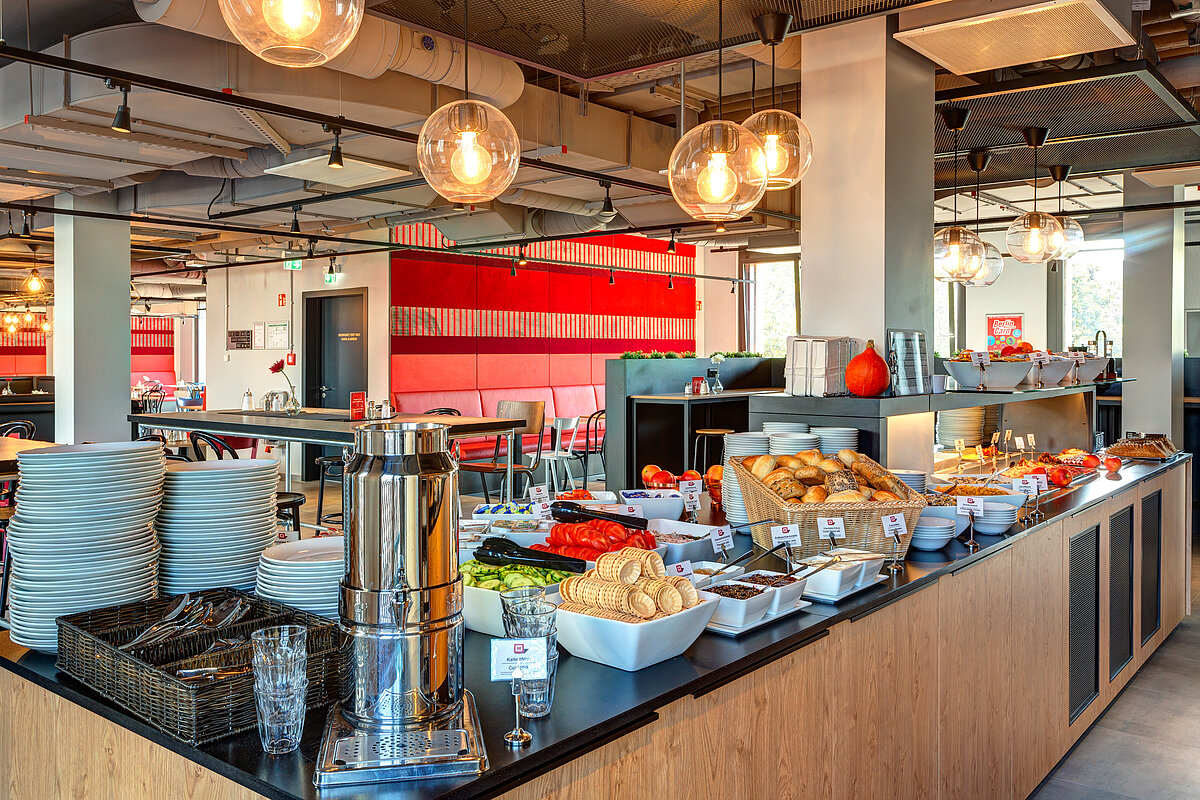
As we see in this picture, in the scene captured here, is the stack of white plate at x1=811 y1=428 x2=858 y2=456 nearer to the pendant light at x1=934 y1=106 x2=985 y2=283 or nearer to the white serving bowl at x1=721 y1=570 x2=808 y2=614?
the white serving bowl at x1=721 y1=570 x2=808 y2=614

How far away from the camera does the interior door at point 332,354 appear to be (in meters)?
11.5

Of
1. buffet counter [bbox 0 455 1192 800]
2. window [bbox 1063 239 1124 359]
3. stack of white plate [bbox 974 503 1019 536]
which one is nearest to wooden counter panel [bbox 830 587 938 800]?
buffet counter [bbox 0 455 1192 800]

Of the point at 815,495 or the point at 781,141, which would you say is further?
the point at 781,141

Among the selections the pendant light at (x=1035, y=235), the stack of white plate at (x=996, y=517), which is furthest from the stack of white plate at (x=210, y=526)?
the pendant light at (x=1035, y=235)

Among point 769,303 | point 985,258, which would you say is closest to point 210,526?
point 985,258

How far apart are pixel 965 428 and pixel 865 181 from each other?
219 cm

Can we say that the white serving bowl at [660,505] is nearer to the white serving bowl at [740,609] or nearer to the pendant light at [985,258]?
the white serving bowl at [740,609]

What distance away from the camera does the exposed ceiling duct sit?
13.2ft

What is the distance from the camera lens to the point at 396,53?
4.90 meters

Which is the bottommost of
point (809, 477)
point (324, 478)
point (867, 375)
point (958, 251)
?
point (324, 478)

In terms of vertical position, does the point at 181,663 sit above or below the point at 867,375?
below

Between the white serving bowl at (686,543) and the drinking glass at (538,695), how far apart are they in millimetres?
939

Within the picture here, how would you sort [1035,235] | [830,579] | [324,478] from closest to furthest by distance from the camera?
[830,579] → [1035,235] → [324,478]

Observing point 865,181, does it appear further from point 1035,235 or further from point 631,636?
point 631,636
